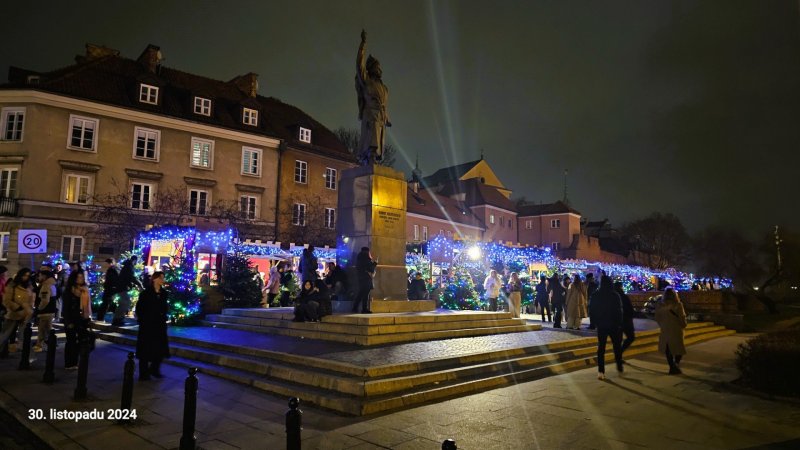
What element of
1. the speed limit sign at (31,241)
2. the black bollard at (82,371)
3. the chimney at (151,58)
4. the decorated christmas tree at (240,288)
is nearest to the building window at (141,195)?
the chimney at (151,58)

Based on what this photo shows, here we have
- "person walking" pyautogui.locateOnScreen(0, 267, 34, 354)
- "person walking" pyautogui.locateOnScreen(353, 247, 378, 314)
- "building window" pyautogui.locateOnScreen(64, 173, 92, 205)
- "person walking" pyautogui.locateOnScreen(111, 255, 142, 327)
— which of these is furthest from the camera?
"building window" pyautogui.locateOnScreen(64, 173, 92, 205)

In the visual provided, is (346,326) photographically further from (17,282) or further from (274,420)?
(17,282)

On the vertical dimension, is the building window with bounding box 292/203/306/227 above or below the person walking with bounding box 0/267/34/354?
above

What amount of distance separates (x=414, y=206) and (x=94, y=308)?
33.2m

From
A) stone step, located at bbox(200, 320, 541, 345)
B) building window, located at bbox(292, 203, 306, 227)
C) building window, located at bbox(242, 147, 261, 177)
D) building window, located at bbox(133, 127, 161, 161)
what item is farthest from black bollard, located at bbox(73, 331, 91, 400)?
building window, located at bbox(292, 203, 306, 227)

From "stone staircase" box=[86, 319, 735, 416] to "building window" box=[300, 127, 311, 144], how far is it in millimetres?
29147

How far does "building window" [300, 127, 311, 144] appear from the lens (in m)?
39.5

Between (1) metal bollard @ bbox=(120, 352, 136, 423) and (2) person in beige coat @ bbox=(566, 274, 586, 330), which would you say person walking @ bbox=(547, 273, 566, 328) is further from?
(1) metal bollard @ bbox=(120, 352, 136, 423)

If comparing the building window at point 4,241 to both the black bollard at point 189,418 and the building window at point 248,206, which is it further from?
the black bollard at point 189,418

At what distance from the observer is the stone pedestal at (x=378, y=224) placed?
14039 mm

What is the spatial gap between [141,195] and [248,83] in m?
14.2

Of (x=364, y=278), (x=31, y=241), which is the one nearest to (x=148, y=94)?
(x=31, y=241)

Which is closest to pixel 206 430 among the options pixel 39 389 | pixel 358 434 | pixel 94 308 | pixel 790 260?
pixel 358 434

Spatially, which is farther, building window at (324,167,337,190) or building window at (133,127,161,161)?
building window at (324,167,337,190)
